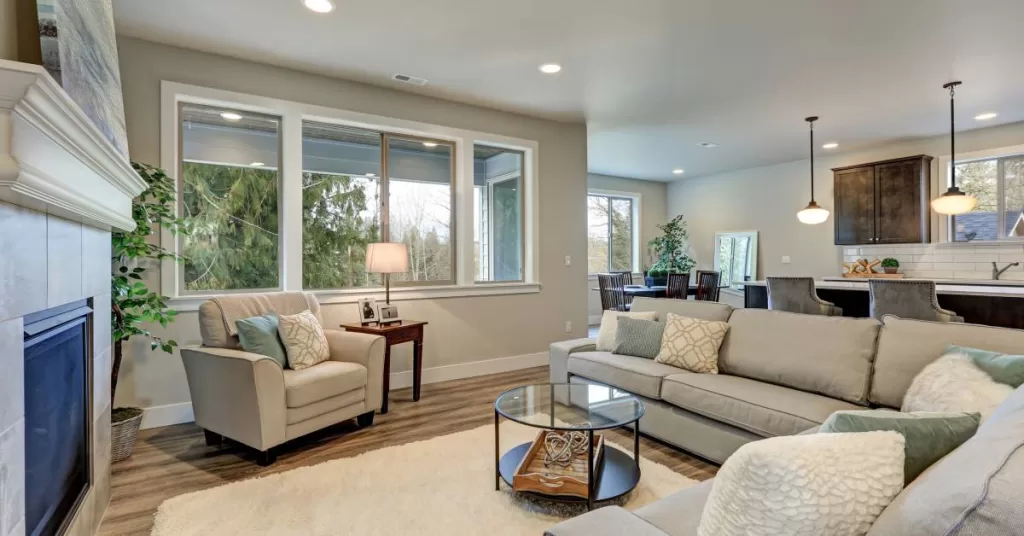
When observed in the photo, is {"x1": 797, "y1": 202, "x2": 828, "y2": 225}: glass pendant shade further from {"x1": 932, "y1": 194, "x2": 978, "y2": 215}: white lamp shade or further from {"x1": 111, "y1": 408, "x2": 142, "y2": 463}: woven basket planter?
{"x1": 111, "y1": 408, "x2": 142, "y2": 463}: woven basket planter

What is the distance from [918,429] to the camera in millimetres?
1040

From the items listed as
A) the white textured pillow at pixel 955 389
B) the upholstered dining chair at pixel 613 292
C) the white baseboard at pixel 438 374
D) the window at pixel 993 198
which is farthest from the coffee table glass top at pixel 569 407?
the window at pixel 993 198

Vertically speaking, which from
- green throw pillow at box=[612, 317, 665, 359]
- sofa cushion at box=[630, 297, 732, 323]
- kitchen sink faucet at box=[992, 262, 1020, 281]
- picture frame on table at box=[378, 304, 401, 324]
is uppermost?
kitchen sink faucet at box=[992, 262, 1020, 281]

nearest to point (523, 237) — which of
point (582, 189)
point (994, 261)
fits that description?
point (582, 189)

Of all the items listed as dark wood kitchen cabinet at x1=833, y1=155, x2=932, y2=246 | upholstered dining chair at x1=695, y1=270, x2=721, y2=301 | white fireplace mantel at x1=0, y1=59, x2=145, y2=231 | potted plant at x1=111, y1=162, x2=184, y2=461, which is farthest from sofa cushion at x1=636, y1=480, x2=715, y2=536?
dark wood kitchen cabinet at x1=833, y1=155, x2=932, y2=246

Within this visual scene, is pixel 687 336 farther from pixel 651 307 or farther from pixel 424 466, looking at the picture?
pixel 424 466

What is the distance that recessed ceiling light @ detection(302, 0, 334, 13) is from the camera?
2.86 meters

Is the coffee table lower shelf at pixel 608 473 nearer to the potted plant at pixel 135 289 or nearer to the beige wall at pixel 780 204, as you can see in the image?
the potted plant at pixel 135 289

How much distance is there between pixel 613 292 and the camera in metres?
6.26

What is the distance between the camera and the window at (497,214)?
198 inches

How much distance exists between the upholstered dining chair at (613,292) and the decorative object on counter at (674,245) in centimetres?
237

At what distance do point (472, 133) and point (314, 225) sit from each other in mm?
1744

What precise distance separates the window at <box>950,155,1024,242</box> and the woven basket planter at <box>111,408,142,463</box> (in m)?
8.20

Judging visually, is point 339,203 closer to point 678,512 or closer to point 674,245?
point 678,512
